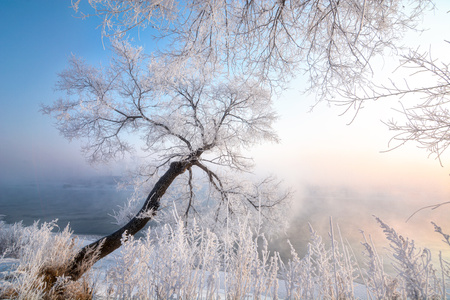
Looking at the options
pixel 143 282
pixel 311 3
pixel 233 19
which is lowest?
pixel 143 282

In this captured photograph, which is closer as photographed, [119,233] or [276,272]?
[276,272]

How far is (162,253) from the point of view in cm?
220

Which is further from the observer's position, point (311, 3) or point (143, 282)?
→ point (311, 3)

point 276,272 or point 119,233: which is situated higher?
point 276,272

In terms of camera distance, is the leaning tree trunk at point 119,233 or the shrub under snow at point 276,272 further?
the leaning tree trunk at point 119,233

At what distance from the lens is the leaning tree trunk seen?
4055 mm

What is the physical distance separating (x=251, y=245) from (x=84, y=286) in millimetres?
3079

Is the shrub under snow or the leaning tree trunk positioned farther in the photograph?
the leaning tree trunk

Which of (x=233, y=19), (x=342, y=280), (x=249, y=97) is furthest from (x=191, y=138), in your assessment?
(x=342, y=280)

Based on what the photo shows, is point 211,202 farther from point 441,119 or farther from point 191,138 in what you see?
point 441,119

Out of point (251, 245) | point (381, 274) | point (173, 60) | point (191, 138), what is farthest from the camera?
point (191, 138)

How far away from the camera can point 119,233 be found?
518 cm

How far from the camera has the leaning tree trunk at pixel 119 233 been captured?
13.3 ft

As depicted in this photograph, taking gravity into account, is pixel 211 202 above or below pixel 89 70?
below
